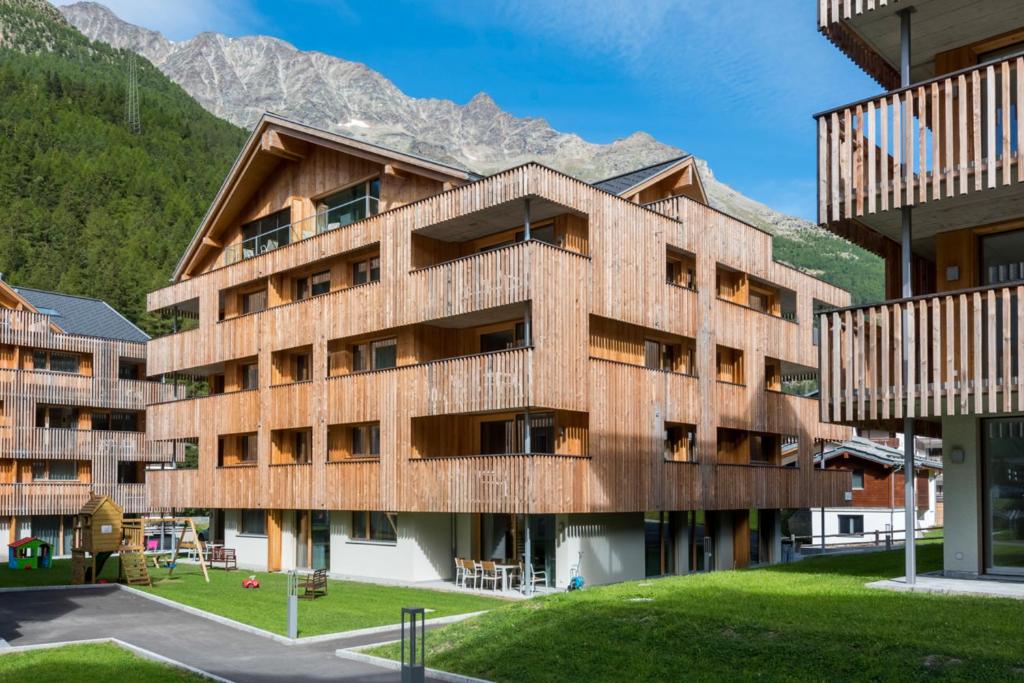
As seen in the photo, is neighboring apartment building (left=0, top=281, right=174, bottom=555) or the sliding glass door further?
neighboring apartment building (left=0, top=281, right=174, bottom=555)

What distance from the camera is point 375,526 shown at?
34969 mm

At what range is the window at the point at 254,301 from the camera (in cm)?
4216

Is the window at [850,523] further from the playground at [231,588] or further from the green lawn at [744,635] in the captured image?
the green lawn at [744,635]

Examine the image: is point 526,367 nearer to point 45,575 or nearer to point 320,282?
point 320,282

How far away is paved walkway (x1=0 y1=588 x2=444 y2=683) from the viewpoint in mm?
17000

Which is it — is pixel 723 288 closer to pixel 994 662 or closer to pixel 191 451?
pixel 994 662

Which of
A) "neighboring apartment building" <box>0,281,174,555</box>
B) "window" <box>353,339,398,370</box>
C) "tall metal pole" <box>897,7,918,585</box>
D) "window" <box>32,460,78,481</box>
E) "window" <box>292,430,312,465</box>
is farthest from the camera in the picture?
"window" <box>32,460,78,481</box>

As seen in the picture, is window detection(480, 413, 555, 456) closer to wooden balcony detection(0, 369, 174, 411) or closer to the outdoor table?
the outdoor table

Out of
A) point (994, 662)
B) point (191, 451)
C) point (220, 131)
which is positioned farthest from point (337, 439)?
point (220, 131)

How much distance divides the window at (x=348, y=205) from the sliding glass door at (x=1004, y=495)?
2354 centimetres

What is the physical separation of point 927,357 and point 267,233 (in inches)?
1159

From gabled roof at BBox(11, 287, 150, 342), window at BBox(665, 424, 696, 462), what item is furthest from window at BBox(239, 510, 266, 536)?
gabled roof at BBox(11, 287, 150, 342)

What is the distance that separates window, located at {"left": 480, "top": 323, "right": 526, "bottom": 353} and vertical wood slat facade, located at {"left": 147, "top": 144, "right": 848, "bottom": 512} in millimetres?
2254

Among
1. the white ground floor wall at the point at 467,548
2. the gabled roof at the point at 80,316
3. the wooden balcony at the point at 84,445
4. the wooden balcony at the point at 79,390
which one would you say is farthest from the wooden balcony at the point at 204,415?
the gabled roof at the point at 80,316
